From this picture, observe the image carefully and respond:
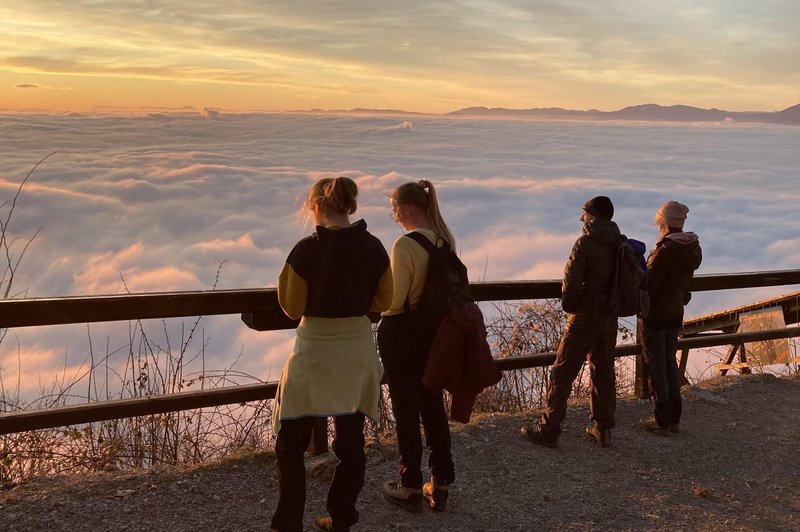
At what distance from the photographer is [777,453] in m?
6.80

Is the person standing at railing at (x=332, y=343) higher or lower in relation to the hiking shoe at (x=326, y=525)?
higher

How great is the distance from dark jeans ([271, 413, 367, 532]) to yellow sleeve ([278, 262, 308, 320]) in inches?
24.2

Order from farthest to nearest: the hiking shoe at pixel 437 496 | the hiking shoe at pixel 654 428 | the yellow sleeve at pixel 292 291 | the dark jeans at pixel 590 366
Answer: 1. the hiking shoe at pixel 654 428
2. the dark jeans at pixel 590 366
3. the hiking shoe at pixel 437 496
4. the yellow sleeve at pixel 292 291

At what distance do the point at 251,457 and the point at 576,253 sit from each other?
8.85ft

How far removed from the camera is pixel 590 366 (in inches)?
247

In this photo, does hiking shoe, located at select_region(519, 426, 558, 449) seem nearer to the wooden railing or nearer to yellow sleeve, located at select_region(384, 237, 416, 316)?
the wooden railing

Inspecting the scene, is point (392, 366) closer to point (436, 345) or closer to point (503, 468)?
point (436, 345)

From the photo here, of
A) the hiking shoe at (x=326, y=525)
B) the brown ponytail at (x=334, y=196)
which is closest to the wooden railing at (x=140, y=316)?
the hiking shoe at (x=326, y=525)

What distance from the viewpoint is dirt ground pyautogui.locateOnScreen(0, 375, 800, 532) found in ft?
16.2

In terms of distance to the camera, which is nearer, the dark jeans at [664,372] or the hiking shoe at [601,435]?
the hiking shoe at [601,435]

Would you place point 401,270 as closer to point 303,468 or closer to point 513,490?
point 303,468

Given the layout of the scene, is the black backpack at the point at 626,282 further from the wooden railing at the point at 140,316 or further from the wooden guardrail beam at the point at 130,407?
the wooden guardrail beam at the point at 130,407

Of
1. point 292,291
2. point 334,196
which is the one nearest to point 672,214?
point 334,196

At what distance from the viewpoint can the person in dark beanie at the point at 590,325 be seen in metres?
5.88
